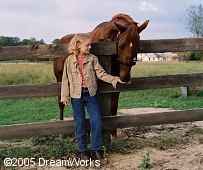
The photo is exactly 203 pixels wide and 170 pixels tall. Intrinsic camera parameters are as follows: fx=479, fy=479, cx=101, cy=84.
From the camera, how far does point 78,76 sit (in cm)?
659

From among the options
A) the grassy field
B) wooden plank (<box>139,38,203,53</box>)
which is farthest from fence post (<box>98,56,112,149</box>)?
the grassy field

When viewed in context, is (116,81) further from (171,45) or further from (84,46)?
(171,45)

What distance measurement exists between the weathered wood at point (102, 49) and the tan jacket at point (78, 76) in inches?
12.3

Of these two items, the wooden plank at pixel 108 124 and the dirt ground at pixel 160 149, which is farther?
the wooden plank at pixel 108 124

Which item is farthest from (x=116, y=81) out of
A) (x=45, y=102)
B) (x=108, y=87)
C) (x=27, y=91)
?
(x=45, y=102)

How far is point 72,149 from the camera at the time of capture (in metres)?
7.16

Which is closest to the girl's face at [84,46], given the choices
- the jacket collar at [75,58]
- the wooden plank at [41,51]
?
the jacket collar at [75,58]

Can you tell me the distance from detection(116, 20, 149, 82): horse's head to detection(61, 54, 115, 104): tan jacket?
0.24 meters

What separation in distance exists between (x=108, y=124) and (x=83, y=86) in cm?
92

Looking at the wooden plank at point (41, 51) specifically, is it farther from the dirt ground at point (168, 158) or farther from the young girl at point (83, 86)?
the dirt ground at point (168, 158)

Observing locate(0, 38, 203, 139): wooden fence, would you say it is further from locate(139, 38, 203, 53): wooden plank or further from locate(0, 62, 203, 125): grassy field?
locate(0, 62, 203, 125): grassy field

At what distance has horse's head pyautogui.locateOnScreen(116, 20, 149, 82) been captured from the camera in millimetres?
6855

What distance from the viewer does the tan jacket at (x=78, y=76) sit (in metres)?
6.60

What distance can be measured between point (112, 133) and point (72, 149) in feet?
3.05
